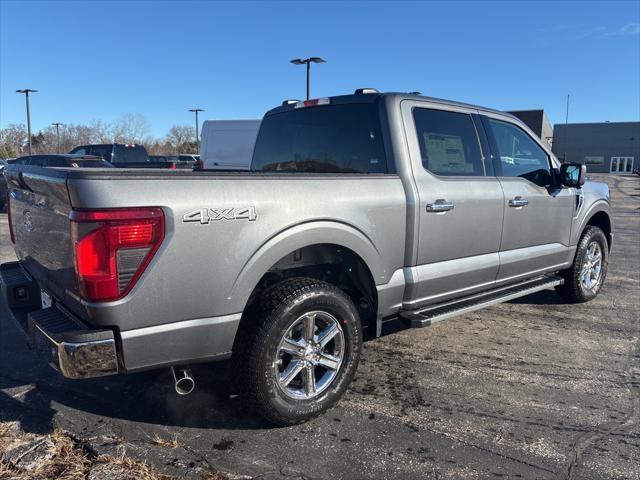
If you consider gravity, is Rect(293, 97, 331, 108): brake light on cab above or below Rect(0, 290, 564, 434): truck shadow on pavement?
above

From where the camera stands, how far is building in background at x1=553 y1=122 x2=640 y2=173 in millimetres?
63562

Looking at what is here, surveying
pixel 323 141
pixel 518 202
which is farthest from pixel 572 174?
pixel 323 141

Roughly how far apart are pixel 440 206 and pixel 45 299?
8.74 ft

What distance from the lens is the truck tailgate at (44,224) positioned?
2.57 metres

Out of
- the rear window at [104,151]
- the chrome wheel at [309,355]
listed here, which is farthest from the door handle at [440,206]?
the rear window at [104,151]

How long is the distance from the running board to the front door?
3.9 inches

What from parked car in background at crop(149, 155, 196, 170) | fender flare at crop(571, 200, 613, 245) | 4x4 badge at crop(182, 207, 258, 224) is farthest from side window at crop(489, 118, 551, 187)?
parked car in background at crop(149, 155, 196, 170)

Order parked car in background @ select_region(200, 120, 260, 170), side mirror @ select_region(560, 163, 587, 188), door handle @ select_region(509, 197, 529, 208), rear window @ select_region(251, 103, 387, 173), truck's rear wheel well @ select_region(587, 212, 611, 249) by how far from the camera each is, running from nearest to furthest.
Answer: rear window @ select_region(251, 103, 387, 173)
door handle @ select_region(509, 197, 529, 208)
side mirror @ select_region(560, 163, 587, 188)
truck's rear wheel well @ select_region(587, 212, 611, 249)
parked car in background @ select_region(200, 120, 260, 170)

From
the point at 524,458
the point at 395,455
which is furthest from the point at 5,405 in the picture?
the point at 524,458

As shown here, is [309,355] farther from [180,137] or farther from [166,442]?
[180,137]

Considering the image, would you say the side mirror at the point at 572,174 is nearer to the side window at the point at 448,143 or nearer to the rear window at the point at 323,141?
the side window at the point at 448,143

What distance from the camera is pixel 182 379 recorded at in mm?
2824

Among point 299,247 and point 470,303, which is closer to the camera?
point 299,247

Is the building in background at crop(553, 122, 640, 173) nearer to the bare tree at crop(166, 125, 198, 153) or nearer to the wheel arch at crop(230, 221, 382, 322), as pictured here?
the bare tree at crop(166, 125, 198, 153)
